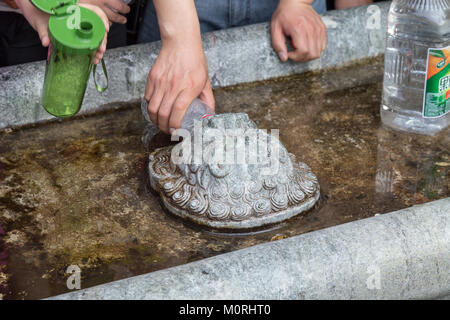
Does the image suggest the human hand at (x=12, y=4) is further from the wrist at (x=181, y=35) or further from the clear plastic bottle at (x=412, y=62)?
the clear plastic bottle at (x=412, y=62)

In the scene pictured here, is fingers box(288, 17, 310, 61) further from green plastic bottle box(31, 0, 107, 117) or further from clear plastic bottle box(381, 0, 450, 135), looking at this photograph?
green plastic bottle box(31, 0, 107, 117)

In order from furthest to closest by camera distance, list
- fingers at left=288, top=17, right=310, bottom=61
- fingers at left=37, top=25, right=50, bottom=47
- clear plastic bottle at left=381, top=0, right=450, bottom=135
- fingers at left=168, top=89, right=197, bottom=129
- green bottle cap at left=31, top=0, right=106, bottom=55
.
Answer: fingers at left=288, top=17, right=310, bottom=61
clear plastic bottle at left=381, top=0, right=450, bottom=135
fingers at left=168, top=89, right=197, bottom=129
fingers at left=37, top=25, right=50, bottom=47
green bottle cap at left=31, top=0, right=106, bottom=55

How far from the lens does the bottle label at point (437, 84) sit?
143 cm

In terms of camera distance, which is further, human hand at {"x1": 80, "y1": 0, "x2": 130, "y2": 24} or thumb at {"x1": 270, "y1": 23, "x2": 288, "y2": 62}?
thumb at {"x1": 270, "y1": 23, "x2": 288, "y2": 62}

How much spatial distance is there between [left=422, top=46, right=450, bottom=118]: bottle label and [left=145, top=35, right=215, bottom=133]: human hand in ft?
1.80

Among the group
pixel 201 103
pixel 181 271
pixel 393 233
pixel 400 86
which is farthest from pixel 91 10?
pixel 400 86

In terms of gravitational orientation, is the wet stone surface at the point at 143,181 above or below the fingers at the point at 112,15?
below

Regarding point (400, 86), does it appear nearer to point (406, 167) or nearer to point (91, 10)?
point (406, 167)

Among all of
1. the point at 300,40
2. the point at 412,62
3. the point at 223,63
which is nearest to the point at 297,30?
the point at 300,40

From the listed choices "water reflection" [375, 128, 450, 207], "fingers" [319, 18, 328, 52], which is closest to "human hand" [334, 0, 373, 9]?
"fingers" [319, 18, 328, 52]

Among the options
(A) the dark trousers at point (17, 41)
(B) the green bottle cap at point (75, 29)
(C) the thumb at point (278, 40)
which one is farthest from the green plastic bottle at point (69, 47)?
(C) the thumb at point (278, 40)

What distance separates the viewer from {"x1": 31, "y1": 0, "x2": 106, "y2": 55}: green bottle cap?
1.18 meters

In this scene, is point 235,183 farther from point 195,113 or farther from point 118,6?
point 118,6

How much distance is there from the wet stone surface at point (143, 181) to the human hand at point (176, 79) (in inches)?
5.1
